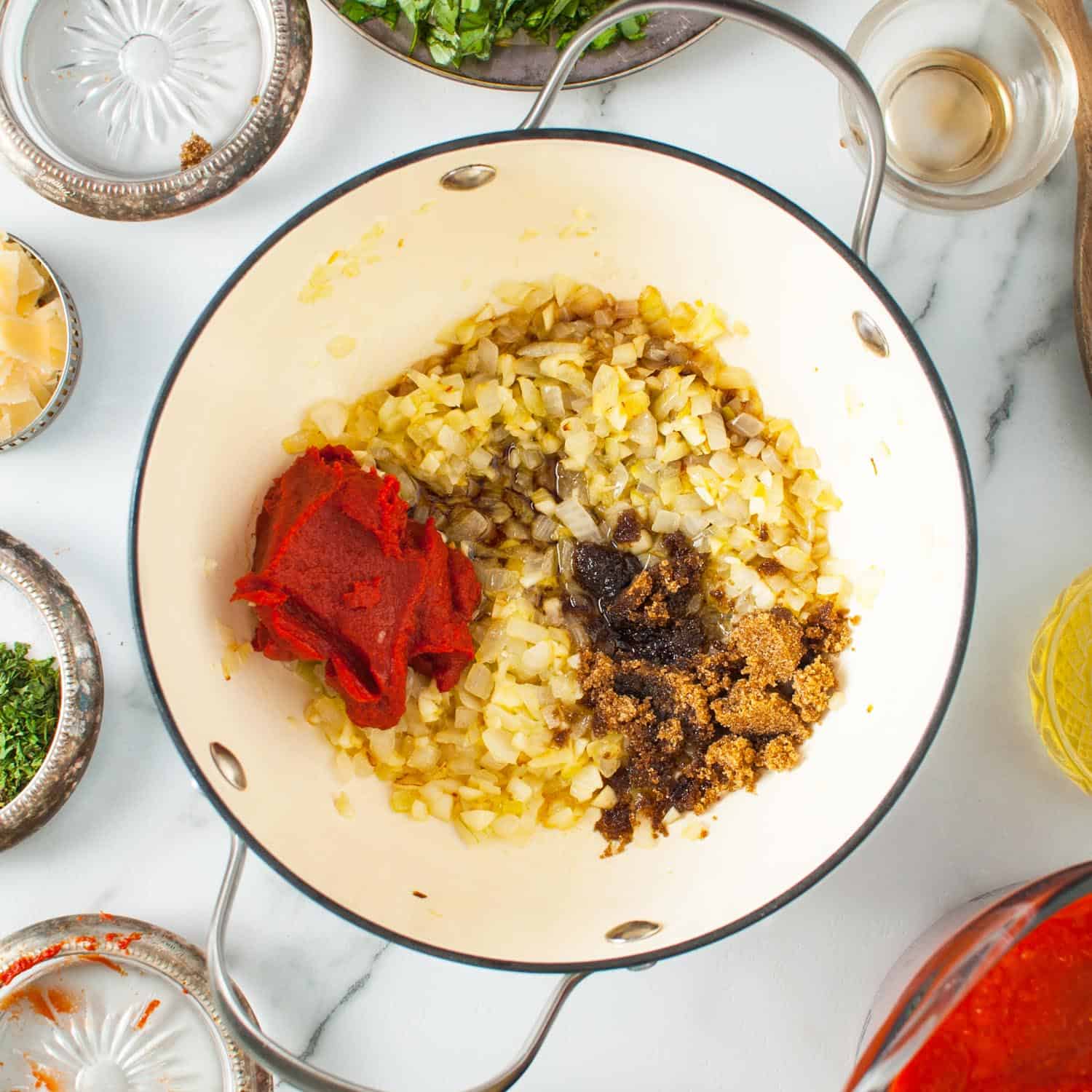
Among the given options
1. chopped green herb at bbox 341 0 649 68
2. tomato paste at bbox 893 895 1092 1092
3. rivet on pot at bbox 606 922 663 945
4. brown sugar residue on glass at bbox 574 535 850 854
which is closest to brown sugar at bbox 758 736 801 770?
brown sugar residue on glass at bbox 574 535 850 854

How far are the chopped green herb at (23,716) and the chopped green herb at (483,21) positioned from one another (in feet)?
3.44

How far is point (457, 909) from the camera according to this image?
4.49 feet

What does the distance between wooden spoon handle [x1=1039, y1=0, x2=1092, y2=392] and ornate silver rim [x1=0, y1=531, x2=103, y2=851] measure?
1.54 m

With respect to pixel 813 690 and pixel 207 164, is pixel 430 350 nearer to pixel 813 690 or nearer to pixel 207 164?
pixel 207 164

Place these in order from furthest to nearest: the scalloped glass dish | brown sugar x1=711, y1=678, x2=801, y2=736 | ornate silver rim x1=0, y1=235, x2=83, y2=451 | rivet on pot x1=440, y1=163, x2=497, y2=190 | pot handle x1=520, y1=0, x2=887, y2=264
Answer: the scalloped glass dish < ornate silver rim x1=0, y1=235, x2=83, y2=451 < brown sugar x1=711, y1=678, x2=801, y2=736 < rivet on pot x1=440, y1=163, x2=497, y2=190 < pot handle x1=520, y1=0, x2=887, y2=264

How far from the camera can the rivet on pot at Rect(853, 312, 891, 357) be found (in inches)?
50.1

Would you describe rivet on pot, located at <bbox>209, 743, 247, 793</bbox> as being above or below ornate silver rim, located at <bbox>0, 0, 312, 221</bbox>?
below

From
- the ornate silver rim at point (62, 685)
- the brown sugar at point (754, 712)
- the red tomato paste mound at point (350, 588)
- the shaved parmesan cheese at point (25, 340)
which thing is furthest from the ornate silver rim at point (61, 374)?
the brown sugar at point (754, 712)

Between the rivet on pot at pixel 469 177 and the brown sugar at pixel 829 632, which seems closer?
the rivet on pot at pixel 469 177

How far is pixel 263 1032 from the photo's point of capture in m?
1.27

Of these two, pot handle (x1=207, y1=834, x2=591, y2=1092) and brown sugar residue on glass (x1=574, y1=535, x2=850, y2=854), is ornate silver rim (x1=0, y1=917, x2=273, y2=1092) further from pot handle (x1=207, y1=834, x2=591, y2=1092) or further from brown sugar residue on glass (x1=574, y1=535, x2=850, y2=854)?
brown sugar residue on glass (x1=574, y1=535, x2=850, y2=854)

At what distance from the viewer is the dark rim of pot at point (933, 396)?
1.15 m

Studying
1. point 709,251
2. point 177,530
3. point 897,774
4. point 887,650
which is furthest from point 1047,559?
point 177,530

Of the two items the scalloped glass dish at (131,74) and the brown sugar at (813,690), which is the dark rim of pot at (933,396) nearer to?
the brown sugar at (813,690)
